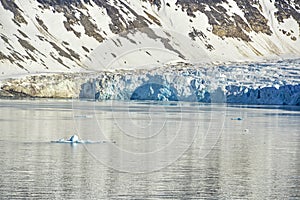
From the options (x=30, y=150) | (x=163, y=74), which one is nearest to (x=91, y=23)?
(x=163, y=74)

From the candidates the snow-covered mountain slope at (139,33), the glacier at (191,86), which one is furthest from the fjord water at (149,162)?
the snow-covered mountain slope at (139,33)

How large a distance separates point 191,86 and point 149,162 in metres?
38.1

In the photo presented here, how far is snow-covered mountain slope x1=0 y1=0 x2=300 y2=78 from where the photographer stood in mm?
89875

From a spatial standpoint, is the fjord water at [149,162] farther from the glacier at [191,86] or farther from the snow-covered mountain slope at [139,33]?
the snow-covered mountain slope at [139,33]

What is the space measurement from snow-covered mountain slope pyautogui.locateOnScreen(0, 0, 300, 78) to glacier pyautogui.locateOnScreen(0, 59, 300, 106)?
50.8 ft

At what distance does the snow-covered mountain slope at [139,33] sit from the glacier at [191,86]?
15.5 metres

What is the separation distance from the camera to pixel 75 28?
335ft

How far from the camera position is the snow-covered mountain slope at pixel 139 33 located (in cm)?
8988

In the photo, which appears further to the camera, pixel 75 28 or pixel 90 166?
pixel 75 28

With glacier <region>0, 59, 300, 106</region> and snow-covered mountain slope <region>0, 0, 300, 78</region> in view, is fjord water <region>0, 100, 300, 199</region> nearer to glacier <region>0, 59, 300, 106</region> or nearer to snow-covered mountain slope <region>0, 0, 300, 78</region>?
glacier <region>0, 59, 300, 106</region>

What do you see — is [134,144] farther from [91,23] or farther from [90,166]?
[91,23]

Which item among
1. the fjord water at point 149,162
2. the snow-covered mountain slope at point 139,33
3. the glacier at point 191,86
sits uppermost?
the snow-covered mountain slope at point 139,33

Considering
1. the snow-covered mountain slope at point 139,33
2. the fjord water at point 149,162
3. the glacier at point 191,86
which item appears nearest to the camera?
the fjord water at point 149,162

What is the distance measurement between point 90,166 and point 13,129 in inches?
381
